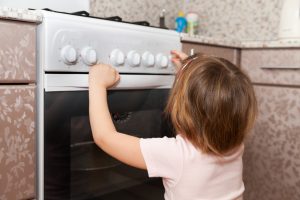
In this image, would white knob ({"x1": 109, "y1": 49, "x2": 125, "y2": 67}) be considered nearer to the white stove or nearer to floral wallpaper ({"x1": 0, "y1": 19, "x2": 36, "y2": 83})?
the white stove

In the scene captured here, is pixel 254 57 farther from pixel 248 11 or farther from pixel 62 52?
pixel 62 52

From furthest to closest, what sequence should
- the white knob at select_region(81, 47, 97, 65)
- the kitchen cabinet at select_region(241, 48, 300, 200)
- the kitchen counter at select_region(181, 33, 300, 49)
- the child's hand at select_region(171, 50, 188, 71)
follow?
the kitchen cabinet at select_region(241, 48, 300, 200), the kitchen counter at select_region(181, 33, 300, 49), the child's hand at select_region(171, 50, 188, 71), the white knob at select_region(81, 47, 97, 65)

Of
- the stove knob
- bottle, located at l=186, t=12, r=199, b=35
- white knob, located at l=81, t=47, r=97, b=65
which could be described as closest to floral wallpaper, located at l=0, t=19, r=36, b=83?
white knob, located at l=81, t=47, r=97, b=65

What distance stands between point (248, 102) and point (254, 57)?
2.24 ft

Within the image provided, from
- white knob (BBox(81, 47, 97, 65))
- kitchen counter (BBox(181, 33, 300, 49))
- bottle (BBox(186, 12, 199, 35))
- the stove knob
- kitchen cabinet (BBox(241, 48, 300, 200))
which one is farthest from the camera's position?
bottle (BBox(186, 12, 199, 35))

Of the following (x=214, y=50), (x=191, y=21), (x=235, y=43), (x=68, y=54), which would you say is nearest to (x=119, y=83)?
(x=68, y=54)

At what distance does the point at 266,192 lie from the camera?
135 cm

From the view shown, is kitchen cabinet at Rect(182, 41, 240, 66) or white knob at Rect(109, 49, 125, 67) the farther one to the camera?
kitchen cabinet at Rect(182, 41, 240, 66)

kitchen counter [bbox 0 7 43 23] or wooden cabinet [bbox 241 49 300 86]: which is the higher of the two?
kitchen counter [bbox 0 7 43 23]

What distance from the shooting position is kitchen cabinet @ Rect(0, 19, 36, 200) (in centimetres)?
72

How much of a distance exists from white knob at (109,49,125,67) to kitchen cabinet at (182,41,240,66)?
32cm

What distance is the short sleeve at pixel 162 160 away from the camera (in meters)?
0.75

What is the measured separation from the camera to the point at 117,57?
2.91 feet

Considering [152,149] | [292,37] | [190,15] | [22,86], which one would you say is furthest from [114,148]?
[190,15]
